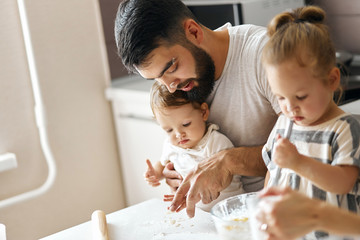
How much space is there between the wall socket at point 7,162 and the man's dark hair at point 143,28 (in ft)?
3.74

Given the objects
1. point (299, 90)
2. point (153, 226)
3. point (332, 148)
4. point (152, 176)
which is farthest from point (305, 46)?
point (152, 176)

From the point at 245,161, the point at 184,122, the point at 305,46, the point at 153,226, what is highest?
the point at 305,46

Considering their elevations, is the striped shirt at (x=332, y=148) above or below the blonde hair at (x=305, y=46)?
below

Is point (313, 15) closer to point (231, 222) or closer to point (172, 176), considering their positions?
point (231, 222)

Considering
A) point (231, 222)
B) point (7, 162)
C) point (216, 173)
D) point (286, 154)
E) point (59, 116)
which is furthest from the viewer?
point (59, 116)

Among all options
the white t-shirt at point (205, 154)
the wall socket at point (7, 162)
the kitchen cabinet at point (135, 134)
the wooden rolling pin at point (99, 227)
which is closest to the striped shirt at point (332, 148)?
the white t-shirt at point (205, 154)

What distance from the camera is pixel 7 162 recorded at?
7.64 feet

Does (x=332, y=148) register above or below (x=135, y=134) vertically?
above

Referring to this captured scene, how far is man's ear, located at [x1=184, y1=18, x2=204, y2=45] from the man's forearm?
13.1 inches

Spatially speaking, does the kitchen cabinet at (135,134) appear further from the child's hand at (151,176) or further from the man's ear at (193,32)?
the man's ear at (193,32)

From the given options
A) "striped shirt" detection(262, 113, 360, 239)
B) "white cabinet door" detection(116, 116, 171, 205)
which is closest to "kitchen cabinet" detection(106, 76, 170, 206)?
"white cabinet door" detection(116, 116, 171, 205)

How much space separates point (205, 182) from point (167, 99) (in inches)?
11.1

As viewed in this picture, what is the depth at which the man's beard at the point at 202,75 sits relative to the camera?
1492mm

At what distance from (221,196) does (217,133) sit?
0.19 m
